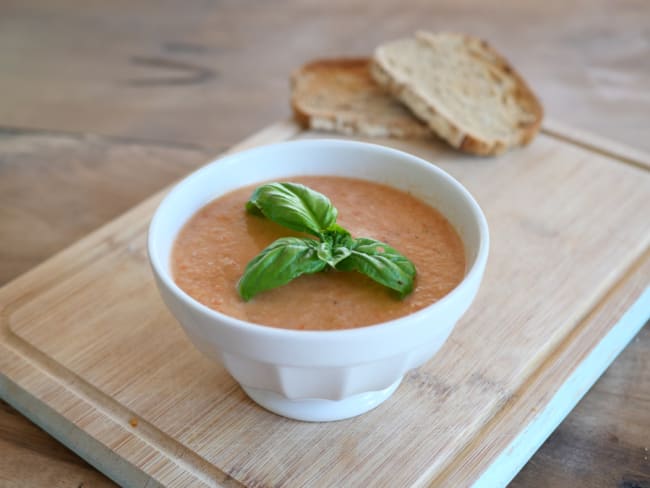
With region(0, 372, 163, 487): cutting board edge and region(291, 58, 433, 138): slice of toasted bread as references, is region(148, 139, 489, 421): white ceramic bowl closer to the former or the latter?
region(0, 372, 163, 487): cutting board edge

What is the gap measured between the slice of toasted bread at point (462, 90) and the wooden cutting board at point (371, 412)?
330 millimetres

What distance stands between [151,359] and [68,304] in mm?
326

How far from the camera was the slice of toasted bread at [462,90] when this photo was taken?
8.79ft

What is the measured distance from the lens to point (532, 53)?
3555mm

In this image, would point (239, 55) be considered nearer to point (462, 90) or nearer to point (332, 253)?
point (462, 90)

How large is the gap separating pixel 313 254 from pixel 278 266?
0.27 ft

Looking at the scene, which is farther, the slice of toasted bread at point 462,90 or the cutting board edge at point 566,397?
the slice of toasted bread at point 462,90

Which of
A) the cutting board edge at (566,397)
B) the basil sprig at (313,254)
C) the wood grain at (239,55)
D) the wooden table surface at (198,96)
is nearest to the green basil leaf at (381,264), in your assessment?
the basil sprig at (313,254)

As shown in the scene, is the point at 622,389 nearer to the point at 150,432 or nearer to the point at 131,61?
the point at 150,432

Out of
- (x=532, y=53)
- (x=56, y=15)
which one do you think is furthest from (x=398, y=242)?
(x=56, y=15)

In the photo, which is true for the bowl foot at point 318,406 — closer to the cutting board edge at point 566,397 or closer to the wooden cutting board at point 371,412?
the wooden cutting board at point 371,412

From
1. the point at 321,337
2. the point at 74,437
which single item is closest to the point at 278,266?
the point at 321,337

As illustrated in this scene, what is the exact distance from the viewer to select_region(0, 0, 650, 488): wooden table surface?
1821 mm

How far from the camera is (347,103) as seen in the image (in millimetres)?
2910
